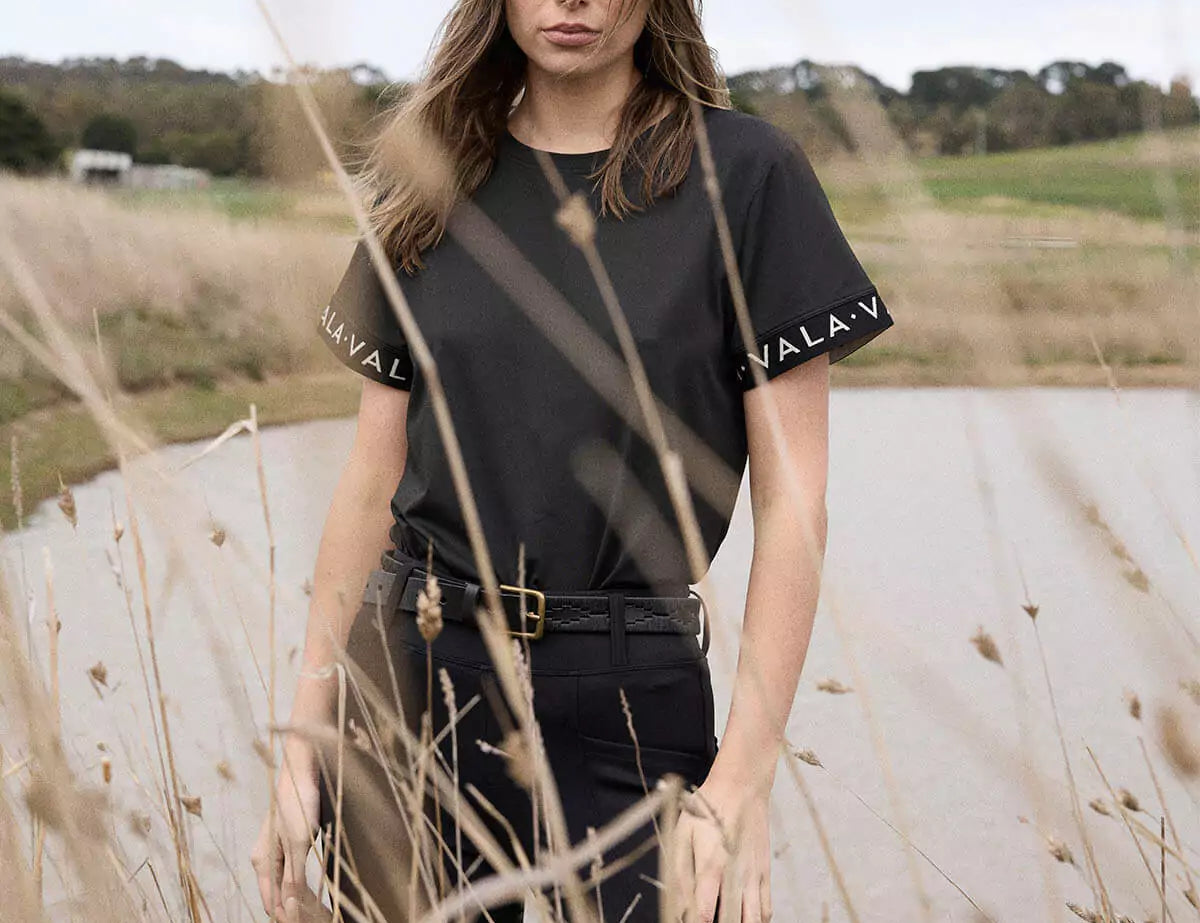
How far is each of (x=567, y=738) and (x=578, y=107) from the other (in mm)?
648

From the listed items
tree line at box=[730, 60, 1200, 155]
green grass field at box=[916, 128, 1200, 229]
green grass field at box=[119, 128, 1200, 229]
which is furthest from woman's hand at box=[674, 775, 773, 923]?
green grass field at box=[916, 128, 1200, 229]

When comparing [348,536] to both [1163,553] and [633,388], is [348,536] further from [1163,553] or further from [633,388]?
[1163,553]

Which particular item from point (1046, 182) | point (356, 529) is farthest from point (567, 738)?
point (1046, 182)

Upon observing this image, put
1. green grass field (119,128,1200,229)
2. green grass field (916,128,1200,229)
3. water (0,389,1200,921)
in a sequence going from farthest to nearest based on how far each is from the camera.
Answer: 1. green grass field (916,128,1200,229)
2. green grass field (119,128,1200,229)
3. water (0,389,1200,921)

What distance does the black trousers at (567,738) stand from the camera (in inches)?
51.8

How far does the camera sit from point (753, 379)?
1318 mm

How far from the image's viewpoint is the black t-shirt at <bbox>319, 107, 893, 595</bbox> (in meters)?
1.32

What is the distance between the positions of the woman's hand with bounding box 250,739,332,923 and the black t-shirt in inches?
10.4

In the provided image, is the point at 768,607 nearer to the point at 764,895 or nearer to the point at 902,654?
the point at 764,895

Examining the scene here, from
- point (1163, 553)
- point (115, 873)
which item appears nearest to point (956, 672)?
point (1163, 553)

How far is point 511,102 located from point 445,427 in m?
0.90

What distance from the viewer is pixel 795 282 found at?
132cm

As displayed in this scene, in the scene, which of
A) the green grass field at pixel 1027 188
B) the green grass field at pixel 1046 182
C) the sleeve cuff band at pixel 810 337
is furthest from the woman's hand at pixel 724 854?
the green grass field at pixel 1046 182

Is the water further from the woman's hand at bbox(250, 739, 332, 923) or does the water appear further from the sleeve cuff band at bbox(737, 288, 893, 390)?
the sleeve cuff band at bbox(737, 288, 893, 390)
